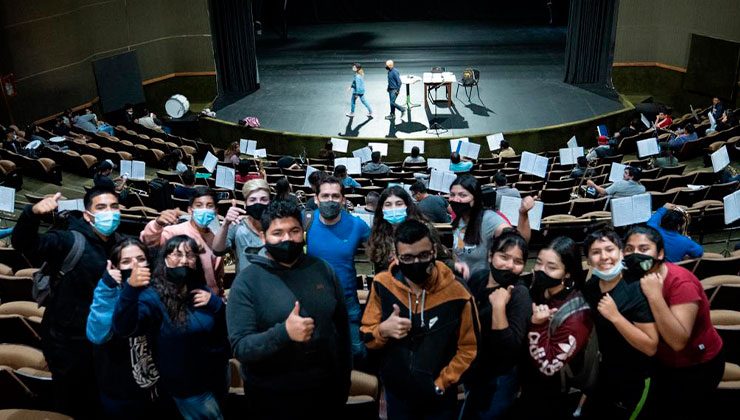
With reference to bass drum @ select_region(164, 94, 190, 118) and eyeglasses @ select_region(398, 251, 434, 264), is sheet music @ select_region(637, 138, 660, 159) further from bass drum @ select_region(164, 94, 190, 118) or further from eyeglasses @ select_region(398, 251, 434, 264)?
bass drum @ select_region(164, 94, 190, 118)

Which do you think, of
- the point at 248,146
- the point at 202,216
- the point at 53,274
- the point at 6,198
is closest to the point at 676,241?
the point at 202,216

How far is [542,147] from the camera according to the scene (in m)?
13.5

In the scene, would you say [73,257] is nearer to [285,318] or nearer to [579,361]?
[285,318]

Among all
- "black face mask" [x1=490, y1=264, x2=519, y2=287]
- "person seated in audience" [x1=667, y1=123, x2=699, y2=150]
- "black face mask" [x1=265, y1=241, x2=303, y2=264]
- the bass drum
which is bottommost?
the bass drum

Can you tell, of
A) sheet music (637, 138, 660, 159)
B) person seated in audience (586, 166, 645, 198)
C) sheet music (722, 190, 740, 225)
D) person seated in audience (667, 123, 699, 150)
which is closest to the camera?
sheet music (722, 190, 740, 225)

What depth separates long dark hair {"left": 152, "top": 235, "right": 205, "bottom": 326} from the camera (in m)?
3.07

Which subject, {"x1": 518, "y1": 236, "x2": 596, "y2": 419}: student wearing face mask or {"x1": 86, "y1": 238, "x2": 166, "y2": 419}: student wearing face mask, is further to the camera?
{"x1": 86, "y1": 238, "x2": 166, "y2": 419}: student wearing face mask

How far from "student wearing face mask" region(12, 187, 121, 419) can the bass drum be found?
13.4 m

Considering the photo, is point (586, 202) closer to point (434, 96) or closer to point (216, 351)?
point (216, 351)

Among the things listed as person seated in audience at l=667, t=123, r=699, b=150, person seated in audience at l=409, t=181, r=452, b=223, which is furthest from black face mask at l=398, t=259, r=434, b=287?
person seated in audience at l=667, t=123, r=699, b=150

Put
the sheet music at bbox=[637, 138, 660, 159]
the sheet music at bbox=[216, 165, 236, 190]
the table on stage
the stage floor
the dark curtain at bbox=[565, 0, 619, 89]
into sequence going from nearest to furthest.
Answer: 1. the sheet music at bbox=[216, 165, 236, 190]
2. the sheet music at bbox=[637, 138, 660, 159]
3. the table on stage
4. the stage floor
5. the dark curtain at bbox=[565, 0, 619, 89]

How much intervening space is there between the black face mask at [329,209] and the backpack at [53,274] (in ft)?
4.57

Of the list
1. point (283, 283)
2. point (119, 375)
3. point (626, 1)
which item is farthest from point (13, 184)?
point (626, 1)

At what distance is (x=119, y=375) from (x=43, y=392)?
0.76 metres
